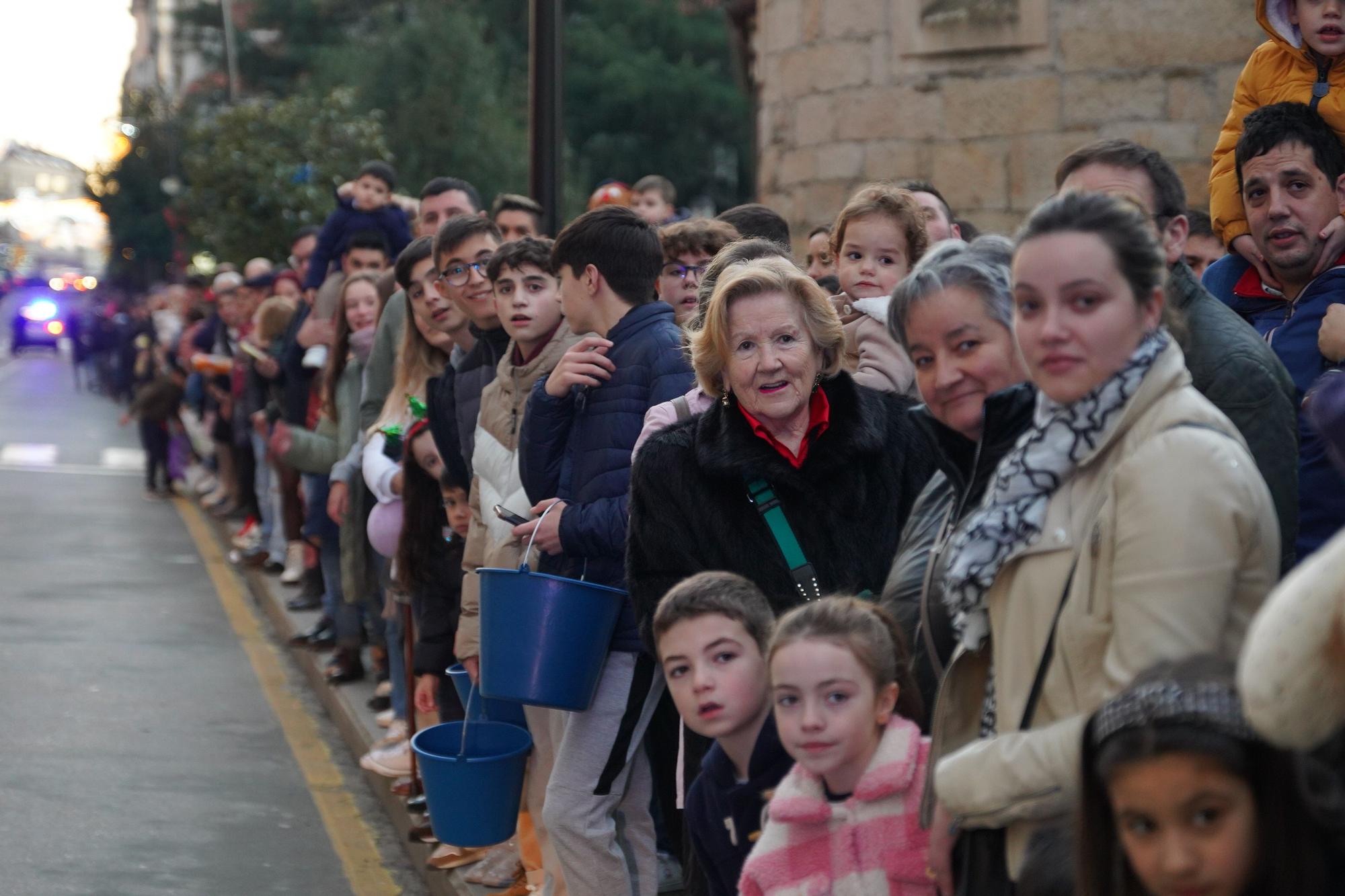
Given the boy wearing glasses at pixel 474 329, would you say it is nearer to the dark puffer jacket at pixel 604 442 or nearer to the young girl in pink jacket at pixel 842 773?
the dark puffer jacket at pixel 604 442

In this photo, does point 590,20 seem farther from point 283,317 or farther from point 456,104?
point 283,317

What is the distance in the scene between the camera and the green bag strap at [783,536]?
12.6 feet

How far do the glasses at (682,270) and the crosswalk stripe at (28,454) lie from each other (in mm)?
18140

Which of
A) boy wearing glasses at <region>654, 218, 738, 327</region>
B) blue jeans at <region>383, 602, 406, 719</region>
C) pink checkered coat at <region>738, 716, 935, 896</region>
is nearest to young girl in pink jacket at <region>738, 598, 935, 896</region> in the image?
pink checkered coat at <region>738, 716, 935, 896</region>

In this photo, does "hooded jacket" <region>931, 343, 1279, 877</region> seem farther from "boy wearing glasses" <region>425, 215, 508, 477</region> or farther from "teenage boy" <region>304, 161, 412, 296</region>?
"teenage boy" <region>304, 161, 412, 296</region>

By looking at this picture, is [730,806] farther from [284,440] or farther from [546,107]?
[284,440]

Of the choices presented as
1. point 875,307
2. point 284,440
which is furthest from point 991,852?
point 284,440

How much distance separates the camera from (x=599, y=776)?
4.72m

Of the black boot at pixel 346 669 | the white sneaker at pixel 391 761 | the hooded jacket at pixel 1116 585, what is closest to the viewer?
the hooded jacket at pixel 1116 585

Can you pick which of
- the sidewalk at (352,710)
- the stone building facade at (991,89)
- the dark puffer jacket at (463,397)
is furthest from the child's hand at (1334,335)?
the stone building facade at (991,89)

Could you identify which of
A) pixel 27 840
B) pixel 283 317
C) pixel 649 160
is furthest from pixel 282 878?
pixel 649 160

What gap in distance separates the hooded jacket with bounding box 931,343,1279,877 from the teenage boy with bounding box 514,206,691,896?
6.71 ft

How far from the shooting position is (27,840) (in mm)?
6574

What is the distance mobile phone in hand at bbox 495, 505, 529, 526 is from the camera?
5.06 m
